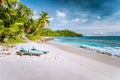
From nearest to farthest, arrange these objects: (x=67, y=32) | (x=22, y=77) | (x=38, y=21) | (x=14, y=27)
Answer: (x=22, y=77) → (x=14, y=27) → (x=38, y=21) → (x=67, y=32)

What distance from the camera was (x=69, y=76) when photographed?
6129 mm

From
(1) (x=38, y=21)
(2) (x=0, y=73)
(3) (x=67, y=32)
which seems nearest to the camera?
(2) (x=0, y=73)

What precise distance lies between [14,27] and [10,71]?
13453 mm

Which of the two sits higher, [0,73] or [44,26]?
[44,26]

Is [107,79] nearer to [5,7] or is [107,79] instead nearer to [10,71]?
[10,71]

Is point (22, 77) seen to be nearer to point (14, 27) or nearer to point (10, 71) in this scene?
point (10, 71)

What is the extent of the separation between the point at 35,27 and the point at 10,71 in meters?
30.1

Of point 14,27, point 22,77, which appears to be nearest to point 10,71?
point 22,77

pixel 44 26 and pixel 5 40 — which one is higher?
pixel 44 26

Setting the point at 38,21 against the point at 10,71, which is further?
the point at 38,21

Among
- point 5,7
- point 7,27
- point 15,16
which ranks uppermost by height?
point 5,7

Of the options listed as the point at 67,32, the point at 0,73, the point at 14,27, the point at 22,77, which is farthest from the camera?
the point at 67,32

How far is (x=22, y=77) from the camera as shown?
18.9 ft

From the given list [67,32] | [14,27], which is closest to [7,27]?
[14,27]
